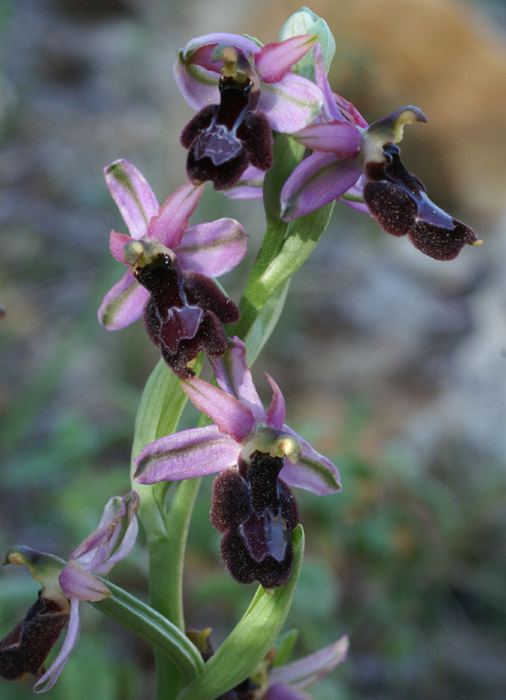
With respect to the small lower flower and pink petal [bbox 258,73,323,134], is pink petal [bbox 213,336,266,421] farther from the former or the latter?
pink petal [bbox 258,73,323,134]

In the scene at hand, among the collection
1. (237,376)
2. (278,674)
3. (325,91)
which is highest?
(325,91)

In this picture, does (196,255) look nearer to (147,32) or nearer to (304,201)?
(304,201)

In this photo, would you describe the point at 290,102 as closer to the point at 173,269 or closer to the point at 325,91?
the point at 325,91

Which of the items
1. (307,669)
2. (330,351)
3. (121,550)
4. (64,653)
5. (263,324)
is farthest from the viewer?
(330,351)

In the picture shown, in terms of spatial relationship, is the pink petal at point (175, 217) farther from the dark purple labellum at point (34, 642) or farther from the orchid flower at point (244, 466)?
the dark purple labellum at point (34, 642)

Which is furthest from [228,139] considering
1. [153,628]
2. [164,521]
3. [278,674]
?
[278,674]

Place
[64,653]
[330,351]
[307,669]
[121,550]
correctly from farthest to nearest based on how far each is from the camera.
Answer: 1. [330,351]
2. [307,669]
3. [121,550]
4. [64,653]

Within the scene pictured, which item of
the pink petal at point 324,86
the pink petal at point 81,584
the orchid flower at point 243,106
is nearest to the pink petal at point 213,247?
the orchid flower at point 243,106
